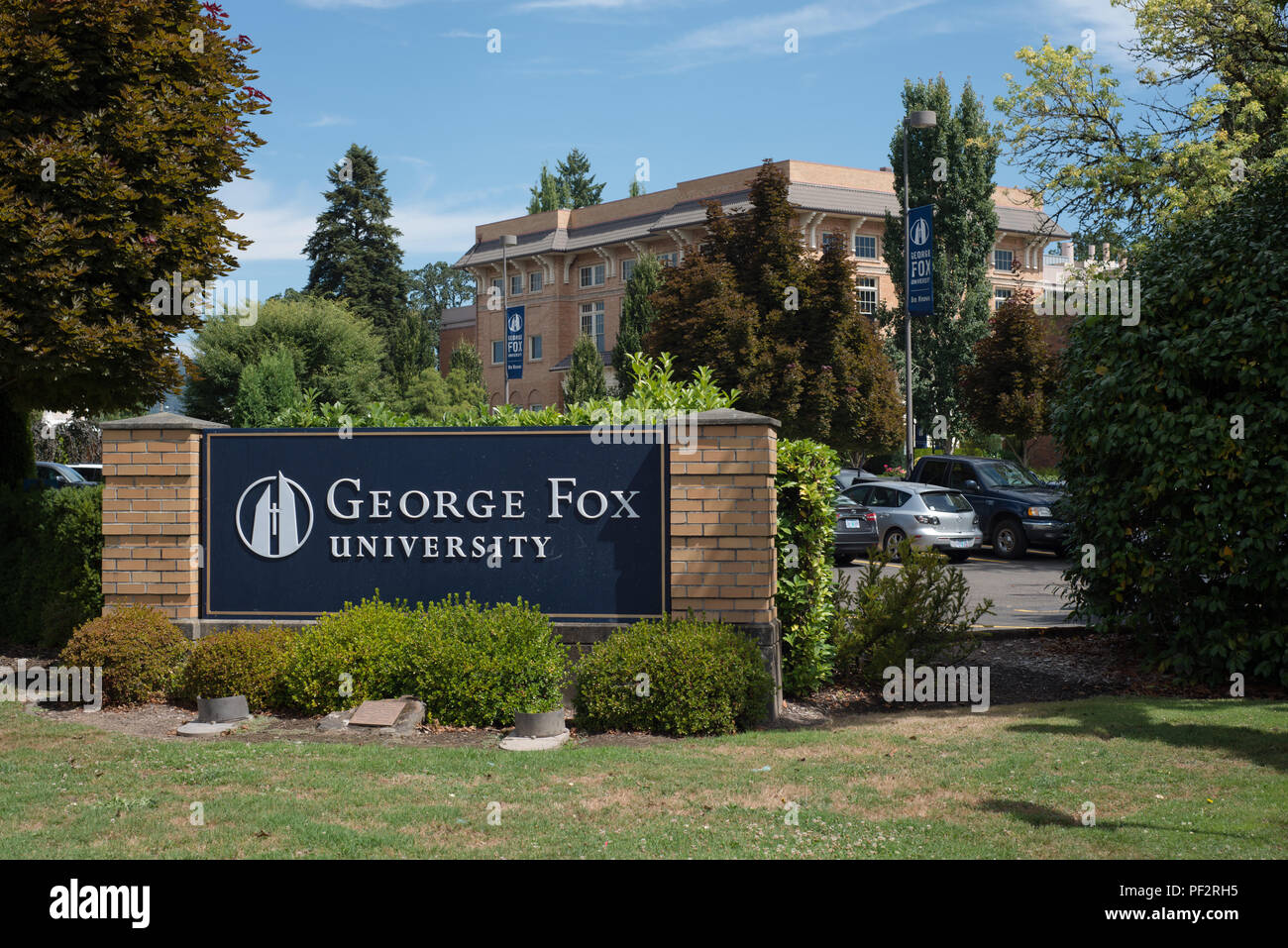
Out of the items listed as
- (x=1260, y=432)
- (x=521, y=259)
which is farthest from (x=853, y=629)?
(x=521, y=259)

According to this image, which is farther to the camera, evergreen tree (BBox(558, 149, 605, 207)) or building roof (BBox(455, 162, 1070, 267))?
evergreen tree (BBox(558, 149, 605, 207))

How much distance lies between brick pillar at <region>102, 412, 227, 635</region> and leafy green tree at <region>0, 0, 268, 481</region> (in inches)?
71.9

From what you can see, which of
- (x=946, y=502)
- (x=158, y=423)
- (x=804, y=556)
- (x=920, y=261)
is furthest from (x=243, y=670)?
(x=920, y=261)

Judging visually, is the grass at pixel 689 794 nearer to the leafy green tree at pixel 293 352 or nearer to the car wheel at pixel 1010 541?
the car wheel at pixel 1010 541

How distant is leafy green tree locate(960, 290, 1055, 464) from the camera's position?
29.7 meters

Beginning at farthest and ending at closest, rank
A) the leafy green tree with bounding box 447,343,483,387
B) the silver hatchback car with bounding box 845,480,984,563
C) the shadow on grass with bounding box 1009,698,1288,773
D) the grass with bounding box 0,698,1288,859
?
the leafy green tree with bounding box 447,343,483,387, the silver hatchback car with bounding box 845,480,984,563, the shadow on grass with bounding box 1009,698,1288,773, the grass with bounding box 0,698,1288,859

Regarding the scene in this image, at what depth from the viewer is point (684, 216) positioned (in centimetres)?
4888

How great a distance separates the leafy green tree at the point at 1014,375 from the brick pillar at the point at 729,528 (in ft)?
76.0

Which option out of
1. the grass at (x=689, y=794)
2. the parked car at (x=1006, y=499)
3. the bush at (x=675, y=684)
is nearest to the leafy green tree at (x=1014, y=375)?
the parked car at (x=1006, y=499)

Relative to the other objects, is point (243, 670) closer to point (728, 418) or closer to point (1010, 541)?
point (728, 418)

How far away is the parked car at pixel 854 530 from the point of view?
67.4 ft

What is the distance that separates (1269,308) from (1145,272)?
55.7 inches

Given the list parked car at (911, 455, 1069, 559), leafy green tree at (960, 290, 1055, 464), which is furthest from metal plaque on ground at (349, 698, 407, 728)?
leafy green tree at (960, 290, 1055, 464)

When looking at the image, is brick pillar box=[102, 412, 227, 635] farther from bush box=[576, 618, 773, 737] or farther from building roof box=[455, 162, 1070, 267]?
building roof box=[455, 162, 1070, 267]
